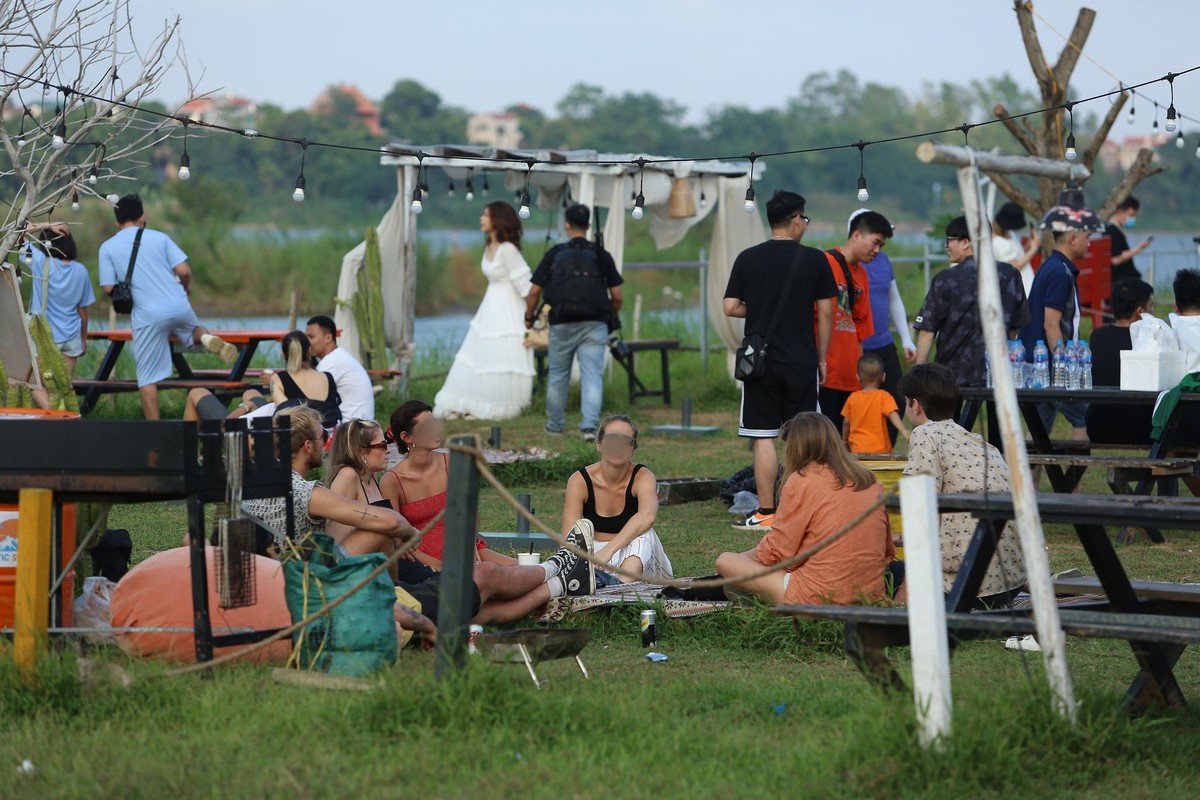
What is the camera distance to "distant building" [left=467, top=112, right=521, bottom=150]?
79.1 m

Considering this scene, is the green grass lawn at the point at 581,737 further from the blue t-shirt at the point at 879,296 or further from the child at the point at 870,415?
the blue t-shirt at the point at 879,296

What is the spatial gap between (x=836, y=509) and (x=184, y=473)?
2527 mm

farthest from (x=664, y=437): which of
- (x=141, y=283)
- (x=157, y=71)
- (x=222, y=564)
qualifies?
(x=222, y=564)

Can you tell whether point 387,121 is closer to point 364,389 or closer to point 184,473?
point 364,389

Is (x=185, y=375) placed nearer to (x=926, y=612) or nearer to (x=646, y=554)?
(x=646, y=554)

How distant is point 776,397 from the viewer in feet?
28.4

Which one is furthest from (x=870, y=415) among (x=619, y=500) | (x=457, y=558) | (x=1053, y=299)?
(x=457, y=558)

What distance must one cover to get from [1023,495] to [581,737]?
1397 millimetres

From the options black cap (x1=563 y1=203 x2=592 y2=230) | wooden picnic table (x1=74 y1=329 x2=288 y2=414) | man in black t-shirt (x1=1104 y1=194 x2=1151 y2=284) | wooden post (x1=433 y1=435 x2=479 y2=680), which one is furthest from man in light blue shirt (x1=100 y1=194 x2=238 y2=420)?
man in black t-shirt (x1=1104 y1=194 x2=1151 y2=284)

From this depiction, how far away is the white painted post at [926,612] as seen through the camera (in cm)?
390

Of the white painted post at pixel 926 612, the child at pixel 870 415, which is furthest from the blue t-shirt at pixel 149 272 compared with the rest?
the white painted post at pixel 926 612

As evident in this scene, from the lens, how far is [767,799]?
3756mm

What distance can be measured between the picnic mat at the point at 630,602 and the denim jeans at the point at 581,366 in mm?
5990

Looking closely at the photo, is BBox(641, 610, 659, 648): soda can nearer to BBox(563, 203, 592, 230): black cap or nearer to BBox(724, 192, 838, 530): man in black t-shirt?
BBox(724, 192, 838, 530): man in black t-shirt
